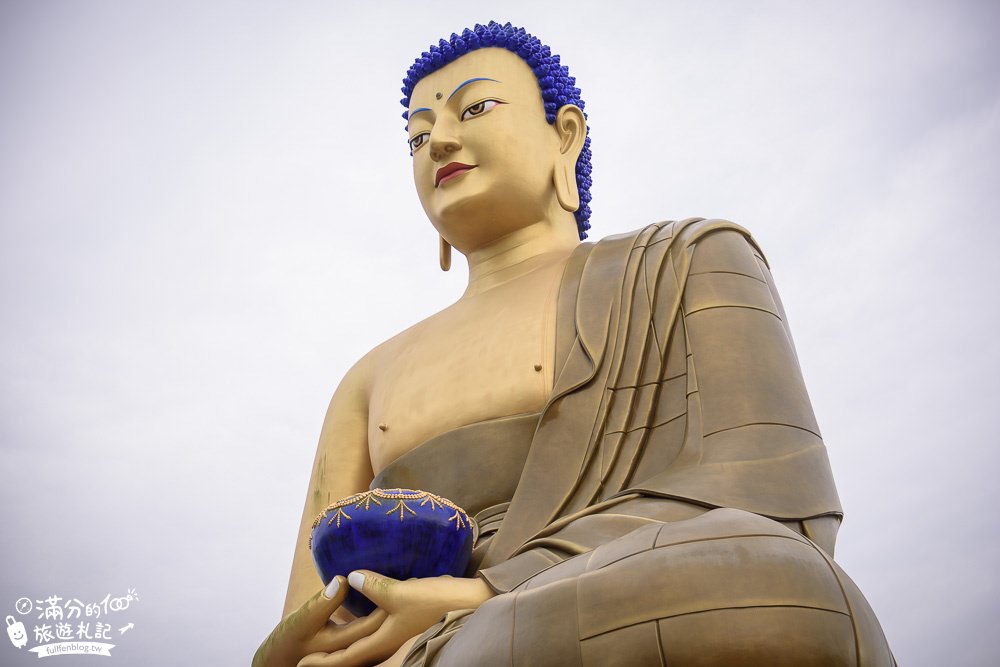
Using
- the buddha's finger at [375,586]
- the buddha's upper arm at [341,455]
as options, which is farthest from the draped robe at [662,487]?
the buddha's upper arm at [341,455]

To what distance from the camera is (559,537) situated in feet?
12.9

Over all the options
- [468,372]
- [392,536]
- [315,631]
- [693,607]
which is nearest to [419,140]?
[468,372]

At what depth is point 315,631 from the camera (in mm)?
4223

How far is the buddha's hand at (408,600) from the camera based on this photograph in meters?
3.85

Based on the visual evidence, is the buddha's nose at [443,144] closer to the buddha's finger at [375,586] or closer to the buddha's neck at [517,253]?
the buddha's neck at [517,253]

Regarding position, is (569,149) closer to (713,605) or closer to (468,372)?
(468,372)

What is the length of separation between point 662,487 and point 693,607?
106 cm

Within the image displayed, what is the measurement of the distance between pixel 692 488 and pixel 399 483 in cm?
162

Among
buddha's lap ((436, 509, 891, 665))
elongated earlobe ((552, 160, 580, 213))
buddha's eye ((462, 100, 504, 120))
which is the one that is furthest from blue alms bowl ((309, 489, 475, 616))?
buddha's eye ((462, 100, 504, 120))

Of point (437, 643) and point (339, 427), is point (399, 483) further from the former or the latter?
point (437, 643)

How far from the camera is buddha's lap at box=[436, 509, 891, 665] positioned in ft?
9.71

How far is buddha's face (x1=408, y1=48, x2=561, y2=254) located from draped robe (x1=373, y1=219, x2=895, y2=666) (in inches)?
19.5

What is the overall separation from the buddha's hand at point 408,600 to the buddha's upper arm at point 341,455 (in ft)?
4.69

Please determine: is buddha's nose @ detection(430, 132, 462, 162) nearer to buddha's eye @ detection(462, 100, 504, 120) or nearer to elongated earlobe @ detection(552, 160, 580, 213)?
buddha's eye @ detection(462, 100, 504, 120)
